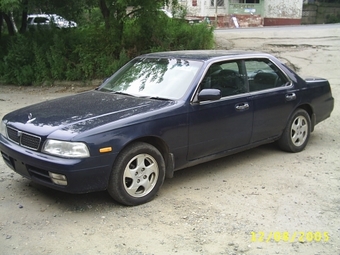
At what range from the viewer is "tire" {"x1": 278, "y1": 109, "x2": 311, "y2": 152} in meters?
6.26

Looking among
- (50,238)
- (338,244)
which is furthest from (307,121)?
(50,238)

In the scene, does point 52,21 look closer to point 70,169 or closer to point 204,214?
point 70,169

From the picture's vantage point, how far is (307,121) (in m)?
6.51

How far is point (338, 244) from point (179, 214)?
1535mm

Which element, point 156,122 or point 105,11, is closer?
point 156,122

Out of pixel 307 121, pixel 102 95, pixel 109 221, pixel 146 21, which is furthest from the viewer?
pixel 146 21

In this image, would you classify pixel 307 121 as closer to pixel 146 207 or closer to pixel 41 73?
pixel 146 207

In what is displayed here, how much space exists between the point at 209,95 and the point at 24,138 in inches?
83.1

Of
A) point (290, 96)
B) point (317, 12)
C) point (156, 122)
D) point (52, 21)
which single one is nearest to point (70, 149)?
point (156, 122)

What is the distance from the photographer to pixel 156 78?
5.38m
